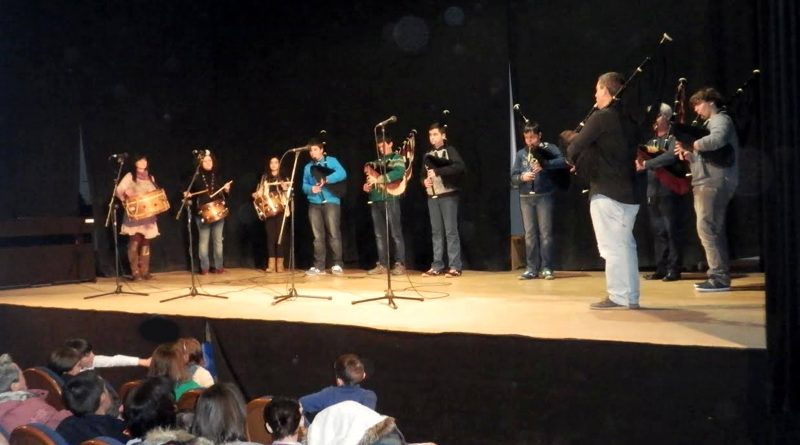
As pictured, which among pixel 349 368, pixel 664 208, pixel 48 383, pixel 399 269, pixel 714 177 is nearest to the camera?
pixel 349 368

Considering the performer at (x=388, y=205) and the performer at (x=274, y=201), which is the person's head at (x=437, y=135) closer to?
the performer at (x=388, y=205)

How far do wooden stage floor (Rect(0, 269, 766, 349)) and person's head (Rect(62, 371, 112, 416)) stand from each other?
6.46 ft

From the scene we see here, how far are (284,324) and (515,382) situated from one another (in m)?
1.81

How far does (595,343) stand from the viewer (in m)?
4.72

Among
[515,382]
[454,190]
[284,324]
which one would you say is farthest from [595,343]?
[454,190]

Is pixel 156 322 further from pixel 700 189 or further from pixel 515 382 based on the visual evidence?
pixel 700 189

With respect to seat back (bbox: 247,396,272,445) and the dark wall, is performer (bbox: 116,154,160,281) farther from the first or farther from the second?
seat back (bbox: 247,396,272,445)

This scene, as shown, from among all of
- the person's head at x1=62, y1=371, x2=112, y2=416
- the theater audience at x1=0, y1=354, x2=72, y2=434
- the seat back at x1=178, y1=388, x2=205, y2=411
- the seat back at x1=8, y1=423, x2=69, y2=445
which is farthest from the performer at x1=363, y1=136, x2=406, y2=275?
the seat back at x1=8, y1=423, x2=69, y2=445

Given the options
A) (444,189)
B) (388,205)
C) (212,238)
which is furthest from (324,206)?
(212,238)

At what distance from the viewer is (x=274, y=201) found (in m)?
10.3

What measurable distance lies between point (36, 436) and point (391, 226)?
6.30 meters

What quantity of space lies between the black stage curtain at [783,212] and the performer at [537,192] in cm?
403

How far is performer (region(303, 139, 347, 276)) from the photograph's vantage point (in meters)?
9.57

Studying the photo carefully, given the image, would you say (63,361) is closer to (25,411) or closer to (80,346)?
(80,346)
